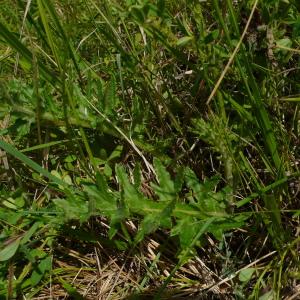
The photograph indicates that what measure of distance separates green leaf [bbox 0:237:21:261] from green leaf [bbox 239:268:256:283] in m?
0.59

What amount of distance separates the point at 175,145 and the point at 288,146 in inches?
13.2

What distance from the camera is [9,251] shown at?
4.41 ft

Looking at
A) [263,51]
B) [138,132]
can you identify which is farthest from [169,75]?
[263,51]

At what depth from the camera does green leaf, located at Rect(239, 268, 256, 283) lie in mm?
1278

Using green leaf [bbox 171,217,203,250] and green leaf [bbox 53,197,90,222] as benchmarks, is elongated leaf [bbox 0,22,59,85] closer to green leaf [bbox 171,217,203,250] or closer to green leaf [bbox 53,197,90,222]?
green leaf [bbox 53,197,90,222]

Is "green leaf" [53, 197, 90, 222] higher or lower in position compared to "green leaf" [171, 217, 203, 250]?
higher

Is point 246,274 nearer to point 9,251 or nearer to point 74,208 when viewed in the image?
point 74,208

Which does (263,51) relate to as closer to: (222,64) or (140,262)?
(222,64)

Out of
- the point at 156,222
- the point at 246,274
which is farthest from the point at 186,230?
the point at 246,274

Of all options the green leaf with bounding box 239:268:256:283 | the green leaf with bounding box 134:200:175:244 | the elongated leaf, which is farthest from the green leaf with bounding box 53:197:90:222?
the green leaf with bounding box 239:268:256:283

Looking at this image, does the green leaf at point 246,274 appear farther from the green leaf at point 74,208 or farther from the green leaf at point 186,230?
the green leaf at point 74,208

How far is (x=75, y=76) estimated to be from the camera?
158cm

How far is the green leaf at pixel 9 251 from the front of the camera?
134 centimetres

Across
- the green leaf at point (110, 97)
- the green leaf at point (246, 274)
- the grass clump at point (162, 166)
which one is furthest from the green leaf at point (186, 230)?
the green leaf at point (110, 97)
